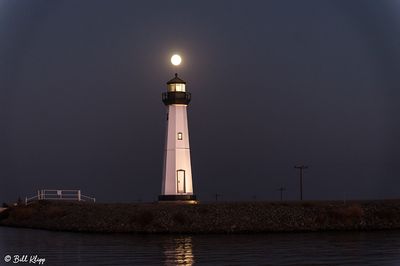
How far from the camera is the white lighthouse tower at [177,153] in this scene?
232ft

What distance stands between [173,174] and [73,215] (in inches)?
364

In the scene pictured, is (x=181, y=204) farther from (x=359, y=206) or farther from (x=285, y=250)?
(x=285, y=250)

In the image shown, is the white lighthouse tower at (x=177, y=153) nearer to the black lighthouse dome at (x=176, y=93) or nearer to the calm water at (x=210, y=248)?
the black lighthouse dome at (x=176, y=93)

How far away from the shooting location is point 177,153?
232 feet

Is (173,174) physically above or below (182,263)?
above

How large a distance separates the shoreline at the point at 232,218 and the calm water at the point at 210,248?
92.5 inches

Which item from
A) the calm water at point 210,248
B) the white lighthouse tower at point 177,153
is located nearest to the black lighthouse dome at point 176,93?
the white lighthouse tower at point 177,153

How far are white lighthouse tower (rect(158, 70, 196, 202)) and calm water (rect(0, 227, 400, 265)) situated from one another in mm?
12564

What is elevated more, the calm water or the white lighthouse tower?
the white lighthouse tower

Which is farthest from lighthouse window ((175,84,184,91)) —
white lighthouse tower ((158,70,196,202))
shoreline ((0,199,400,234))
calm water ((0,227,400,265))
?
calm water ((0,227,400,265))

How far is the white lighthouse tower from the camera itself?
70.6 metres

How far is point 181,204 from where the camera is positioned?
217 feet

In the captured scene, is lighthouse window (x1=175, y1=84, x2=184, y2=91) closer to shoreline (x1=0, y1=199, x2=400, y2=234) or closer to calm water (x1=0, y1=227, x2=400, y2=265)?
shoreline (x1=0, y1=199, x2=400, y2=234)

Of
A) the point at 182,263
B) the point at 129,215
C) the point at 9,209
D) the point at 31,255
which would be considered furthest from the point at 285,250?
the point at 9,209
